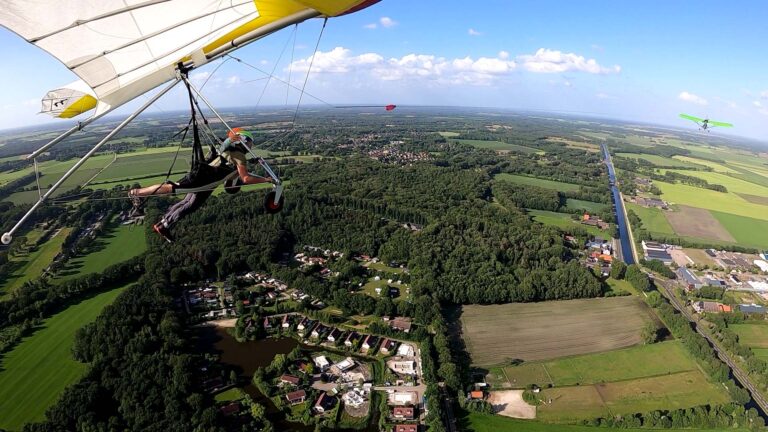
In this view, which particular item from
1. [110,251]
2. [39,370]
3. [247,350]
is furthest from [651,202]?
[39,370]

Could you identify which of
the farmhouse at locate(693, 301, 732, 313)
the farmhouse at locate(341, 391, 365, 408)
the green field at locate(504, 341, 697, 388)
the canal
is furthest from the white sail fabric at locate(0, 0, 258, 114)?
the canal

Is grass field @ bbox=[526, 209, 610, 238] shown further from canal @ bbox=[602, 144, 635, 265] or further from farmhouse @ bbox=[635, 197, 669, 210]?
farmhouse @ bbox=[635, 197, 669, 210]

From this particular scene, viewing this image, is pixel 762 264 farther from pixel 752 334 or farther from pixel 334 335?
pixel 334 335

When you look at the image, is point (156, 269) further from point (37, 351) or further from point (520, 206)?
point (520, 206)

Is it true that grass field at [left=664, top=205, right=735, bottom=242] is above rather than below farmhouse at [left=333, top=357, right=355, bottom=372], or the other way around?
above

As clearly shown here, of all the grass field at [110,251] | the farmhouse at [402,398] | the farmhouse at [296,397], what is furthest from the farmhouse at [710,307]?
the grass field at [110,251]

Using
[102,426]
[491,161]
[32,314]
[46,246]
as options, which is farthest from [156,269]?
[491,161]
